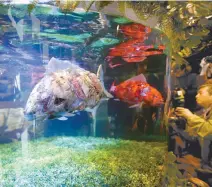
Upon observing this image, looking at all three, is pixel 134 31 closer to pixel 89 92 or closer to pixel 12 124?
pixel 89 92

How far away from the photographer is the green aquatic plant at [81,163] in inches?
51.8

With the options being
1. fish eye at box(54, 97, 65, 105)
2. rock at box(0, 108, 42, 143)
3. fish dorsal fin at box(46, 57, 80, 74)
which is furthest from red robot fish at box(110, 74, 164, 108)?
rock at box(0, 108, 42, 143)

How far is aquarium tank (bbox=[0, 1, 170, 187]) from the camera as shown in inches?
52.3

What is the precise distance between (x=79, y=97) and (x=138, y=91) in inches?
22.4

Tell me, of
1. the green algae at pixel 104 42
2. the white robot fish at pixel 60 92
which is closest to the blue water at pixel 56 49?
the green algae at pixel 104 42

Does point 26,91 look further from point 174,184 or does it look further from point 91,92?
point 174,184

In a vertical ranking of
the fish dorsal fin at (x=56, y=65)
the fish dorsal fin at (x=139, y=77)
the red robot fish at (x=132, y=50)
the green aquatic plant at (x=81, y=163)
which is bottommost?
Answer: the green aquatic plant at (x=81, y=163)

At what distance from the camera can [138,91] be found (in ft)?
5.79

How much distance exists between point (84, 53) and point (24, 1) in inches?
25.7

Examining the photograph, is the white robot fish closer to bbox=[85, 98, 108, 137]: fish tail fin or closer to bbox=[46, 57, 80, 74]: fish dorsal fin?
bbox=[46, 57, 80, 74]: fish dorsal fin

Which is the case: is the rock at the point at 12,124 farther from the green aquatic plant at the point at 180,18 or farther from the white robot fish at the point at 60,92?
the green aquatic plant at the point at 180,18

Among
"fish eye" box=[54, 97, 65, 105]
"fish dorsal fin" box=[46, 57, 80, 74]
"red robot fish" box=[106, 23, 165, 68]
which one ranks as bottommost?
"fish eye" box=[54, 97, 65, 105]

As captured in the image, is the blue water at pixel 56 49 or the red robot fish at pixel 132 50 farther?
the red robot fish at pixel 132 50

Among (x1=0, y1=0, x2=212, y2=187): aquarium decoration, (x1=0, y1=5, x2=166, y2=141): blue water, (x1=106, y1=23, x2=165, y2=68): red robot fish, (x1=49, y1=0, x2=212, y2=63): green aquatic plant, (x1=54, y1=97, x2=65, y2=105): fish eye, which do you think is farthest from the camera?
(x1=106, y1=23, x2=165, y2=68): red robot fish
